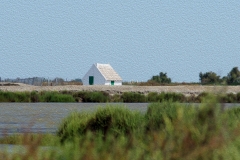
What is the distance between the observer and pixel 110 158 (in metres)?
3.92

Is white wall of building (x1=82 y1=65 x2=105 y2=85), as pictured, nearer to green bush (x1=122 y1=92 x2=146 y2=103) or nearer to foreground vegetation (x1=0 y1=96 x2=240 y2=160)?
green bush (x1=122 y1=92 x2=146 y2=103)

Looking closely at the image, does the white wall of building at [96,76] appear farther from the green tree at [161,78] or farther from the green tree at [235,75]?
the green tree at [235,75]

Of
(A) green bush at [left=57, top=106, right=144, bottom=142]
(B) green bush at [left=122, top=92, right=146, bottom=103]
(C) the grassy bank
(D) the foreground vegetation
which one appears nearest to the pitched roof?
(C) the grassy bank

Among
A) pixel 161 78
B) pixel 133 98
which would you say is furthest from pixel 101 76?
pixel 133 98

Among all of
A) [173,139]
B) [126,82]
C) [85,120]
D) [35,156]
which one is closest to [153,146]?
[173,139]

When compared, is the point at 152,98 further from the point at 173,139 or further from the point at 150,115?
the point at 173,139

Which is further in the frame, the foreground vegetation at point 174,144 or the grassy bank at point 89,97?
the grassy bank at point 89,97

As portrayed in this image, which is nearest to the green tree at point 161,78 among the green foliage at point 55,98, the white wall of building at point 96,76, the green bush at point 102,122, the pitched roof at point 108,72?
the pitched roof at point 108,72

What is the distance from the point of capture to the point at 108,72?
197 feet

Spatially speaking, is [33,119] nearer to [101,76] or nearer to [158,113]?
[158,113]

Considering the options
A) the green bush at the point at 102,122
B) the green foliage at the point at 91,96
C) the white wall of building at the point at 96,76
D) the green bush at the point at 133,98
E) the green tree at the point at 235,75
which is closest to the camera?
the green bush at the point at 102,122

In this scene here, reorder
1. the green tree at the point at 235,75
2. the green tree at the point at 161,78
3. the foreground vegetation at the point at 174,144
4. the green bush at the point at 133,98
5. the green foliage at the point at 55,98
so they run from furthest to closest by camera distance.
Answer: the green tree at the point at 161,78
the green tree at the point at 235,75
the green bush at the point at 133,98
the green foliage at the point at 55,98
the foreground vegetation at the point at 174,144

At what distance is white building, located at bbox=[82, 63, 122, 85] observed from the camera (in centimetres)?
5841

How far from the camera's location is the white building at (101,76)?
5841 cm
